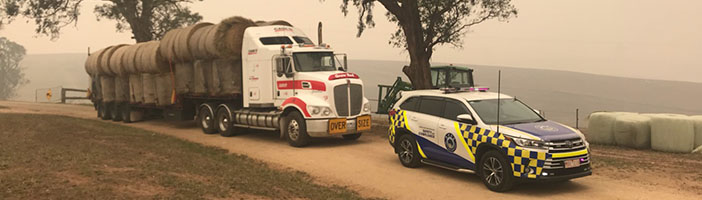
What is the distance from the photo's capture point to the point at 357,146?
15469 millimetres

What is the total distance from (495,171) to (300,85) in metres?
8.00

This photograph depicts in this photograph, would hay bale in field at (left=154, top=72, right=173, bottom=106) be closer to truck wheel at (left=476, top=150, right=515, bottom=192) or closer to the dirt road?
the dirt road

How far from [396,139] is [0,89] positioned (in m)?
108

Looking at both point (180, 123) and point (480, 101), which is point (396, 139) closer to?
point (480, 101)

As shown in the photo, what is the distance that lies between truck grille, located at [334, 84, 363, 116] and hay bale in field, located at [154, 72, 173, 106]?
9.29 meters

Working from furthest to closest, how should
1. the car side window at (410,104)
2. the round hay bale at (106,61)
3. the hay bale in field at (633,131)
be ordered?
the round hay bale at (106,61), the hay bale in field at (633,131), the car side window at (410,104)

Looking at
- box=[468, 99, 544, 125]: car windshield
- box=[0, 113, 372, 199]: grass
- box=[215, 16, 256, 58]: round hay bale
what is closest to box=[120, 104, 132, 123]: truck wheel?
box=[215, 16, 256, 58]: round hay bale

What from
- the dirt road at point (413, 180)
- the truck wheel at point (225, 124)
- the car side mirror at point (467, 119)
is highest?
the car side mirror at point (467, 119)

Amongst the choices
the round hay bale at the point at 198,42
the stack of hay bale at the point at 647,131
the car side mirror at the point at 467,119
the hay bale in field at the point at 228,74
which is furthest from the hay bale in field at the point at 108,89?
the stack of hay bale at the point at 647,131

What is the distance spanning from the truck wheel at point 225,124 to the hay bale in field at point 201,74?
1180 millimetres

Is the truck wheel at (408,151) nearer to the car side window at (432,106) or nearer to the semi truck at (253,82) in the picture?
the car side window at (432,106)

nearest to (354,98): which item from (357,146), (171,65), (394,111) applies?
(357,146)

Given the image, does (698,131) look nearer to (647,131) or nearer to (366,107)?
(647,131)

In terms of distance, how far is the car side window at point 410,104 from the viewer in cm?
1152
